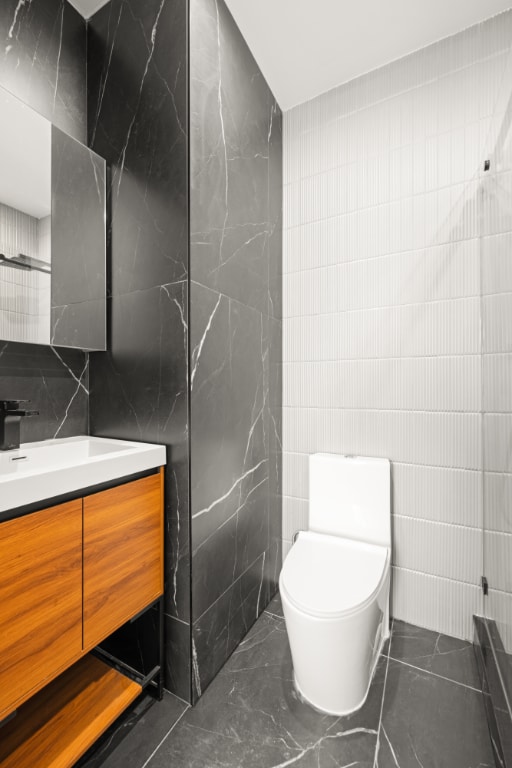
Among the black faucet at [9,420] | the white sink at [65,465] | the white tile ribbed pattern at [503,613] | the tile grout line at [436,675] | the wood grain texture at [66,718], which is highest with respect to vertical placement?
the black faucet at [9,420]

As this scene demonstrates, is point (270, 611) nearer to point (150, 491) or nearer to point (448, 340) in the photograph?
point (150, 491)

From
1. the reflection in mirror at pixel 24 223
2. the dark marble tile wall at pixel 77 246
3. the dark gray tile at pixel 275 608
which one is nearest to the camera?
the reflection in mirror at pixel 24 223

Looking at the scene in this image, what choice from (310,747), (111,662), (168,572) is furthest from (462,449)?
(111,662)

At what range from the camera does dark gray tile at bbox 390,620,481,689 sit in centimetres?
139

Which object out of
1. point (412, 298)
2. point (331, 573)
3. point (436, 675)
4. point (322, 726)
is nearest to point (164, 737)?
point (322, 726)

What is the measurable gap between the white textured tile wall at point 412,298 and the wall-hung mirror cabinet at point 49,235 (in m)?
1.01

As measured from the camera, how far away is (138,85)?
136 cm

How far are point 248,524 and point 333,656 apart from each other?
2.00 ft

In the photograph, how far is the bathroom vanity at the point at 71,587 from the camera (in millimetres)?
842

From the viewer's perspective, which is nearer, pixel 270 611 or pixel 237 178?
pixel 237 178

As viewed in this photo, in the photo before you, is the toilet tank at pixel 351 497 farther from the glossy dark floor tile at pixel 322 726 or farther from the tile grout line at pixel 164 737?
the tile grout line at pixel 164 737

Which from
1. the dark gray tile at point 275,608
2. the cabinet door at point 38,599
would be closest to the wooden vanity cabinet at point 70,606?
the cabinet door at point 38,599

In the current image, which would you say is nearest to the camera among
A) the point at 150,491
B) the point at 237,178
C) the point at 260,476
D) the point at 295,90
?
the point at 150,491

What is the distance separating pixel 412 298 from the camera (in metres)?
1.65
